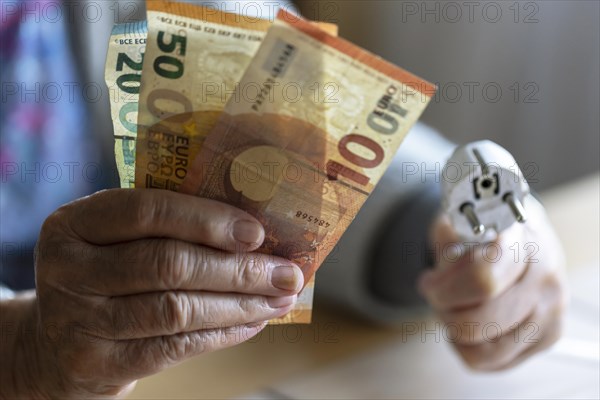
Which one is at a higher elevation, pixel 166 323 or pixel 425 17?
pixel 425 17

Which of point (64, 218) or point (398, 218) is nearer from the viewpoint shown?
point (64, 218)

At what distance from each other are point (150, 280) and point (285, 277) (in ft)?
0.32

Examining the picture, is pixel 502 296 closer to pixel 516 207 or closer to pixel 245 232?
pixel 516 207

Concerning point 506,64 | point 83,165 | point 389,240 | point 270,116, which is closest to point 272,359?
point 389,240

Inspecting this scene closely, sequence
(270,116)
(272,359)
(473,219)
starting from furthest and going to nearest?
1. (272,359)
2. (473,219)
3. (270,116)

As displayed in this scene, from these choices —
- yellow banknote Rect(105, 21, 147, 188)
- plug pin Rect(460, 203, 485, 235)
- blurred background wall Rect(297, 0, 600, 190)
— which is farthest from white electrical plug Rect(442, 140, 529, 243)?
blurred background wall Rect(297, 0, 600, 190)

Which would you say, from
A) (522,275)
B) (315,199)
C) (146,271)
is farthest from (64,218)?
(522,275)

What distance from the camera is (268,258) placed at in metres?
0.52

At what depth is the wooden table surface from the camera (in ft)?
2.43

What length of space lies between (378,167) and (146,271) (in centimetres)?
18

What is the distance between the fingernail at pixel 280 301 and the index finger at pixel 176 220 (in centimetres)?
5

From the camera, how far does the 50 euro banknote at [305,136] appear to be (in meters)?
0.47

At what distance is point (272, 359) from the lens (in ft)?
2.58

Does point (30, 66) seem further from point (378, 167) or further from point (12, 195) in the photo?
point (378, 167)
